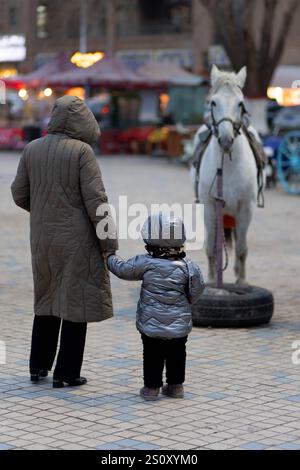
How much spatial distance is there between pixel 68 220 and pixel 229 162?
3250 millimetres

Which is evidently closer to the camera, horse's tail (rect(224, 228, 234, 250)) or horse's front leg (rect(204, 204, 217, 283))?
horse's front leg (rect(204, 204, 217, 283))

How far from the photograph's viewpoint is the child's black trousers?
6742 mm

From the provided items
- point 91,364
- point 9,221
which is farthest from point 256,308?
point 9,221

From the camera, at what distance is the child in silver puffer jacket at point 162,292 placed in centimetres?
668

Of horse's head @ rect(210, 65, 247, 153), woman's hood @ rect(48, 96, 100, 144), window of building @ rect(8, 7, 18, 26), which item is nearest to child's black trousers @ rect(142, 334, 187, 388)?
woman's hood @ rect(48, 96, 100, 144)

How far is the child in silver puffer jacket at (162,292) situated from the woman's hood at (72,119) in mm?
774

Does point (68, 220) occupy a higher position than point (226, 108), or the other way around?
point (226, 108)

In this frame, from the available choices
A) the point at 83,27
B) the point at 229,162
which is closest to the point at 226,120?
the point at 229,162

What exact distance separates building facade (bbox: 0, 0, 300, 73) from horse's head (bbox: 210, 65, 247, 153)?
143 ft

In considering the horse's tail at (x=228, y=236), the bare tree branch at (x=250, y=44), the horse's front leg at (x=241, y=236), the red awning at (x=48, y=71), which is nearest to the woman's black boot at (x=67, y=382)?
the horse's front leg at (x=241, y=236)

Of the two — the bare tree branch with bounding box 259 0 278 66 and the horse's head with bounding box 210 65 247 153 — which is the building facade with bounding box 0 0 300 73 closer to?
the bare tree branch with bounding box 259 0 278 66

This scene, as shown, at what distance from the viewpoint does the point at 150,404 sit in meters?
6.69

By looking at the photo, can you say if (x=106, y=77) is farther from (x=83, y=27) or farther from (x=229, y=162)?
(x=229, y=162)

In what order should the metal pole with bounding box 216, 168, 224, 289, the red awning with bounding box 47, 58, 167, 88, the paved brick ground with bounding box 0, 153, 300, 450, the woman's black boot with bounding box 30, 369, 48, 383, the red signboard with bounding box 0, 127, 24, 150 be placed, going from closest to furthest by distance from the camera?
the paved brick ground with bounding box 0, 153, 300, 450
the woman's black boot with bounding box 30, 369, 48, 383
the metal pole with bounding box 216, 168, 224, 289
the red awning with bounding box 47, 58, 167, 88
the red signboard with bounding box 0, 127, 24, 150
